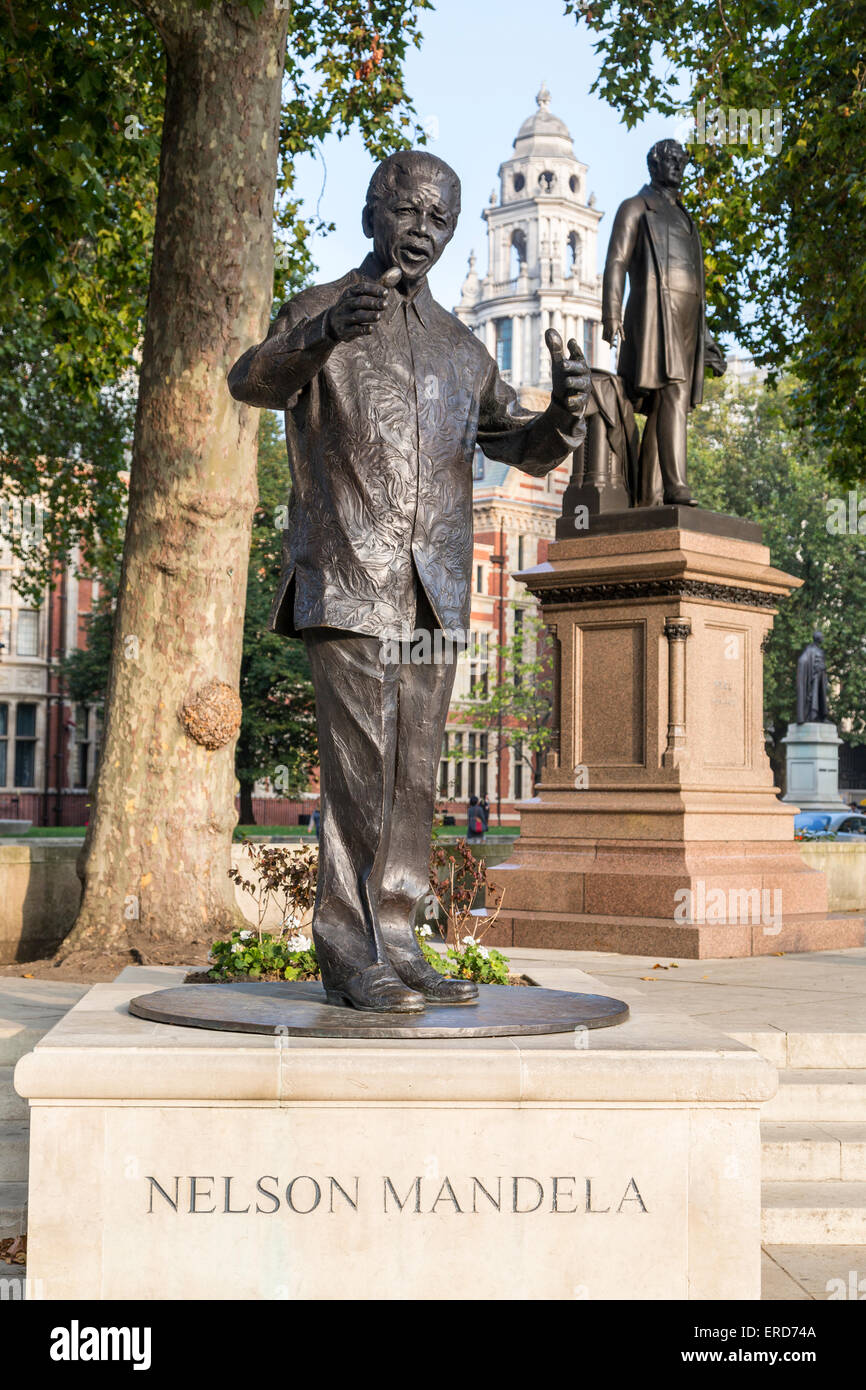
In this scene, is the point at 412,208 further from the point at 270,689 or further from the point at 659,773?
the point at 270,689

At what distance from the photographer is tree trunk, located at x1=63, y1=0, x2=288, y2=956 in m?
9.58

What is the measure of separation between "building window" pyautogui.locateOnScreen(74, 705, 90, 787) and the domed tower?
2616 inches

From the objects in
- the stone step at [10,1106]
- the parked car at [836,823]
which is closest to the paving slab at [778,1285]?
the stone step at [10,1106]

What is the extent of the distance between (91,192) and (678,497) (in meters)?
5.19

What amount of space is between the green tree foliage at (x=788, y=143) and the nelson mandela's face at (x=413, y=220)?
11362 mm

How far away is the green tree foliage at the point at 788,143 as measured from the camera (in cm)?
1634

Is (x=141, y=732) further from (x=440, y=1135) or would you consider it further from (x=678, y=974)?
(x=440, y=1135)

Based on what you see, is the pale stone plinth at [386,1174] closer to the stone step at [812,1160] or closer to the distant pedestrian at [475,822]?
the stone step at [812,1160]

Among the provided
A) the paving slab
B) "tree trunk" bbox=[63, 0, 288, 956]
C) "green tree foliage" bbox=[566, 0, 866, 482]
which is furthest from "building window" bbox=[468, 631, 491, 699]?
the paving slab

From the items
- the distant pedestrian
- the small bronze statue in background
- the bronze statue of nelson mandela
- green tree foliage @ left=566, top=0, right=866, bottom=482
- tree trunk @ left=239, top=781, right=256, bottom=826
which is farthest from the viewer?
tree trunk @ left=239, top=781, right=256, bottom=826

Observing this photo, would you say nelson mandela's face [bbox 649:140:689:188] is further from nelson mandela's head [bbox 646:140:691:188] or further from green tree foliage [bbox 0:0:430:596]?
green tree foliage [bbox 0:0:430:596]

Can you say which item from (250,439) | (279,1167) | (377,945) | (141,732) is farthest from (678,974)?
(279,1167)

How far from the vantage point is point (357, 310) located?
4.20 metres

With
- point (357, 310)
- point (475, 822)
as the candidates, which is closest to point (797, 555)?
point (475, 822)
